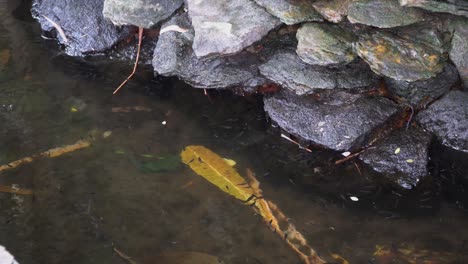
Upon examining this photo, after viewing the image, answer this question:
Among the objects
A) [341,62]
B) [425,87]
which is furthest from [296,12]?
[425,87]

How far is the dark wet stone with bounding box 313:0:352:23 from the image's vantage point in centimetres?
327

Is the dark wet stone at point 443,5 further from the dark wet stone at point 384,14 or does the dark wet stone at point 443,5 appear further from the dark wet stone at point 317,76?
the dark wet stone at point 317,76

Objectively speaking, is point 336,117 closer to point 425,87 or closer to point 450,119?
point 425,87

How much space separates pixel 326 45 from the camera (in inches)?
134

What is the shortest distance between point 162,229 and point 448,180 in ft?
6.16

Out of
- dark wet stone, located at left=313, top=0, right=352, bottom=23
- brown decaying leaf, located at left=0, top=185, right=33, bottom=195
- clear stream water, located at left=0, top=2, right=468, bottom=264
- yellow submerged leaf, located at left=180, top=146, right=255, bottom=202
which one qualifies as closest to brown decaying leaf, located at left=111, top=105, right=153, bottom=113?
clear stream water, located at left=0, top=2, right=468, bottom=264

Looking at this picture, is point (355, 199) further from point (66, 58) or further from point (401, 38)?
point (66, 58)

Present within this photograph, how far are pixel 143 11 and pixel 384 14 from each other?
6.23ft

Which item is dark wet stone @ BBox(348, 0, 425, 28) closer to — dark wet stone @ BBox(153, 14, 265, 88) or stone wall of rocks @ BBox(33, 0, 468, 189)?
stone wall of rocks @ BBox(33, 0, 468, 189)

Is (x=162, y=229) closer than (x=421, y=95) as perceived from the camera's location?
Yes

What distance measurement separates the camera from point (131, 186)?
342 cm

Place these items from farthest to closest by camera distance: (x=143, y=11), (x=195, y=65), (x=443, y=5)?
(x=143, y=11) < (x=195, y=65) < (x=443, y=5)

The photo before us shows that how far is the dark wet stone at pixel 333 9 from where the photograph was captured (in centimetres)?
327

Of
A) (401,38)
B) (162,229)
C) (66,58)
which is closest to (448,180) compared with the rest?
(401,38)
